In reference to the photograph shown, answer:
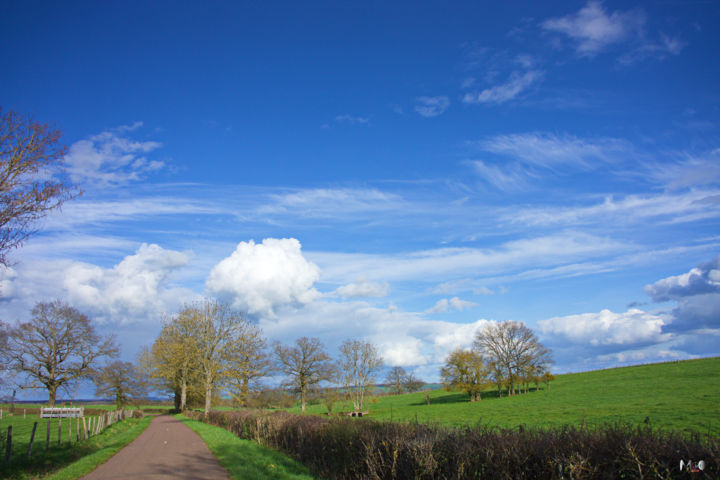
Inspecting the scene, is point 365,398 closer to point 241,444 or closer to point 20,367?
point 20,367

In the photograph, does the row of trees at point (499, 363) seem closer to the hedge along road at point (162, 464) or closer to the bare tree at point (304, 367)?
the bare tree at point (304, 367)

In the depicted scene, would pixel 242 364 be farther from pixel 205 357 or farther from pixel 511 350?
pixel 511 350

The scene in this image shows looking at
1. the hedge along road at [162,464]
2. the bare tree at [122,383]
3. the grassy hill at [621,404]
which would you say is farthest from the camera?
the bare tree at [122,383]

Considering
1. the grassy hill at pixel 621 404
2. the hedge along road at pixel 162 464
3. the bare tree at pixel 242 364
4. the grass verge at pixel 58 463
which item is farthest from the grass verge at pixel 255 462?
the bare tree at pixel 242 364

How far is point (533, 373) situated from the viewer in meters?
74.2

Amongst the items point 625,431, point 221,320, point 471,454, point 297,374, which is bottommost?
point 297,374

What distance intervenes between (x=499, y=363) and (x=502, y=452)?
2989 inches

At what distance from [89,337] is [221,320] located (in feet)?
63.9

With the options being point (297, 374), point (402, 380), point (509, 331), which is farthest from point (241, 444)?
point (402, 380)

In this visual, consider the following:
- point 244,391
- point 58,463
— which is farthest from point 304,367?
point 58,463

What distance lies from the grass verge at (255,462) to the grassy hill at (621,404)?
4399 mm

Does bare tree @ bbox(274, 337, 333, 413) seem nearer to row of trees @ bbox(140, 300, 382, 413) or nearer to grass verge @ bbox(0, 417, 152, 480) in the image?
row of trees @ bbox(140, 300, 382, 413)

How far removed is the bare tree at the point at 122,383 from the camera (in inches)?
2461

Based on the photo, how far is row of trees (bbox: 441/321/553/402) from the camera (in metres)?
74.9
